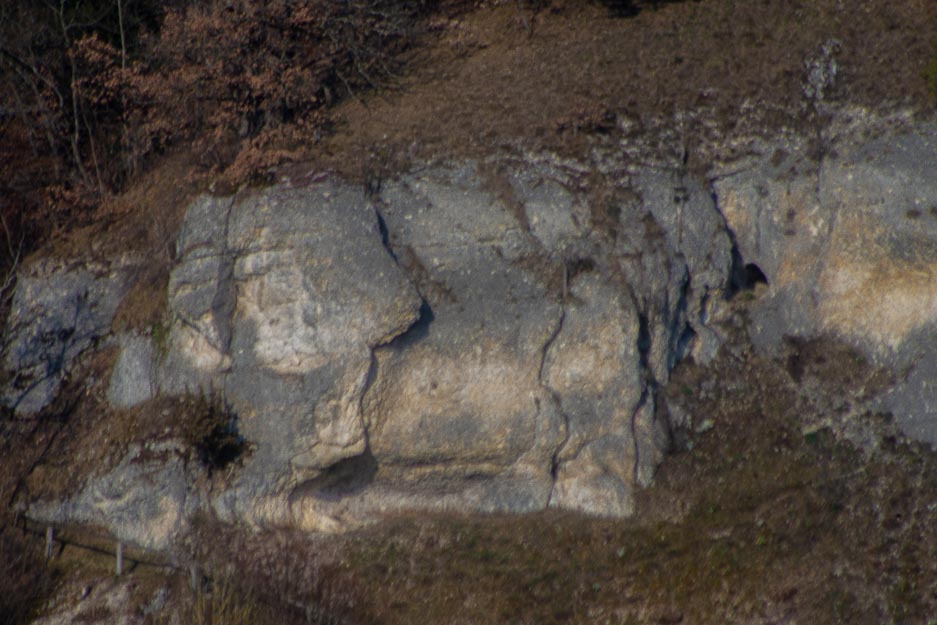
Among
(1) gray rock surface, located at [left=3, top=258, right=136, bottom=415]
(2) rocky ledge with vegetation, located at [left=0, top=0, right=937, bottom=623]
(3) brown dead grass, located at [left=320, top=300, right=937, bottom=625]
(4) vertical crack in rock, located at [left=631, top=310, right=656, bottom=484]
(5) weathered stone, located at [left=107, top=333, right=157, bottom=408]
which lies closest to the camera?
(3) brown dead grass, located at [left=320, top=300, right=937, bottom=625]

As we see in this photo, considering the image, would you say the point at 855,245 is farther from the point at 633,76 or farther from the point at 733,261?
the point at 633,76

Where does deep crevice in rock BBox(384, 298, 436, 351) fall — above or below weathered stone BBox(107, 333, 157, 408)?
above

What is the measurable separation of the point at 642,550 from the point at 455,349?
12.5ft

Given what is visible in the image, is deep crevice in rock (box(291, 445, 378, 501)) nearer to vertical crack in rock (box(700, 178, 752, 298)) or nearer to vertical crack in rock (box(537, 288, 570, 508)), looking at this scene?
vertical crack in rock (box(537, 288, 570, 508))

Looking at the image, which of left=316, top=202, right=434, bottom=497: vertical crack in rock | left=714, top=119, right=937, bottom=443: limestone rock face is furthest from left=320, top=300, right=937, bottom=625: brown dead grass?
left=714, top=119, right=937, bottom=443: limestone rock face

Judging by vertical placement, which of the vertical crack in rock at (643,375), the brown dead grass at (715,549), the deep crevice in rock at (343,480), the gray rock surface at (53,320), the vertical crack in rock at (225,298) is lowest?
the brown dead grass at (715,549)

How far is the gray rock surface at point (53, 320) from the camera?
1452 centimetres

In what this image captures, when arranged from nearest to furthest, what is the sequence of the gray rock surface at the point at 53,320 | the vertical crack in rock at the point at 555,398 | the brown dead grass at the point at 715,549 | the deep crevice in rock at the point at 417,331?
the brown dead grass at the point at 715,549 → the deep crevice in rock at the point at 417,331 → the vertical crack in rock at the point at 555,398 → the gray rock surface at the point at 53,320

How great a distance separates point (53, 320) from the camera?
14977 mm

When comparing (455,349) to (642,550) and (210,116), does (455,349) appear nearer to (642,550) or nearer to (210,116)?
(642,550)

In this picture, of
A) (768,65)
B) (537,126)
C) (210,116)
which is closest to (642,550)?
(537,126)

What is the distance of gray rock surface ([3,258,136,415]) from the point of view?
14516 millimetres

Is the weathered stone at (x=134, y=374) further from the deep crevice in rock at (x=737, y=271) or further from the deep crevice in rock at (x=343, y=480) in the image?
the deep crevice in rock at (x=737, y=271)

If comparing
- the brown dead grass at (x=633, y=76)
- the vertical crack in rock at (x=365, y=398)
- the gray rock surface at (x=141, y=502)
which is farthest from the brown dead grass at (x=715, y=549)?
the brown dead grass at (x=633, y=76)
